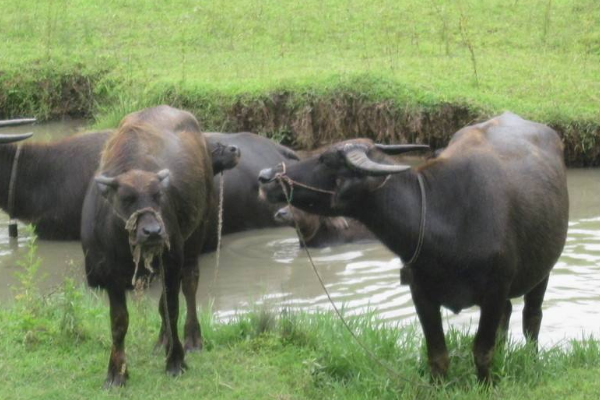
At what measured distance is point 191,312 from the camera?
247 inches

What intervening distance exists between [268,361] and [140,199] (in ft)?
4.25

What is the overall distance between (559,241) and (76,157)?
433 centimetres

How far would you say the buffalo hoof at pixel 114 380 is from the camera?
557cm

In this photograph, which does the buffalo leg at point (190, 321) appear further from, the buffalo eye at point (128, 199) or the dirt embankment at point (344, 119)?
the dirt embankment at point (344, 119)

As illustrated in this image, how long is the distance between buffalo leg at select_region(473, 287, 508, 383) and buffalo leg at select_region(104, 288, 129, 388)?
5.96 feet

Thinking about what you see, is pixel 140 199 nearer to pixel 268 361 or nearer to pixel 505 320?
pixel 268 361

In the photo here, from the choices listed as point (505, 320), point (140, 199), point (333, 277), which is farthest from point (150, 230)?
point (333, 277)

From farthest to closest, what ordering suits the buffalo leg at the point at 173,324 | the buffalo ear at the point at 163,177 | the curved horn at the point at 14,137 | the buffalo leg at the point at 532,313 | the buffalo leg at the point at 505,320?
the curved horn at the point at 14,137 → the buffalo leg at the point at 532,313 → the buffalo leg at the point at 505,320 → the buffalo leg at the point at 173,324 → the buffalo ear at the point at 163,177

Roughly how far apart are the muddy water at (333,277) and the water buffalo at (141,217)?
48.2 inches

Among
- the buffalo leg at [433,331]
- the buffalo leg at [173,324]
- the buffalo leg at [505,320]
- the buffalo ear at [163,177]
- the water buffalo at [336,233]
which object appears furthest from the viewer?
the water buffalo at [336,233]

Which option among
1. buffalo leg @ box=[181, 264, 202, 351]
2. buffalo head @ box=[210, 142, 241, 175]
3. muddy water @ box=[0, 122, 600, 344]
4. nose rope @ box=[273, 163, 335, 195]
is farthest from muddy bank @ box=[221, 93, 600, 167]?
nose rope @ box=[273, 163, 335, 195]

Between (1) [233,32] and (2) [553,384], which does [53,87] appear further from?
(2) [553,384]

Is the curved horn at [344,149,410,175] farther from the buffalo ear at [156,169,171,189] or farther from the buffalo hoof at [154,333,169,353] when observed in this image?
the buffalo hoof at [154,333,169,353]

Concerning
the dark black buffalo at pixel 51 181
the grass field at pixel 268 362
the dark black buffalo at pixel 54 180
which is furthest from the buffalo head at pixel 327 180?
the dark black buffalo at pixel 51 181
